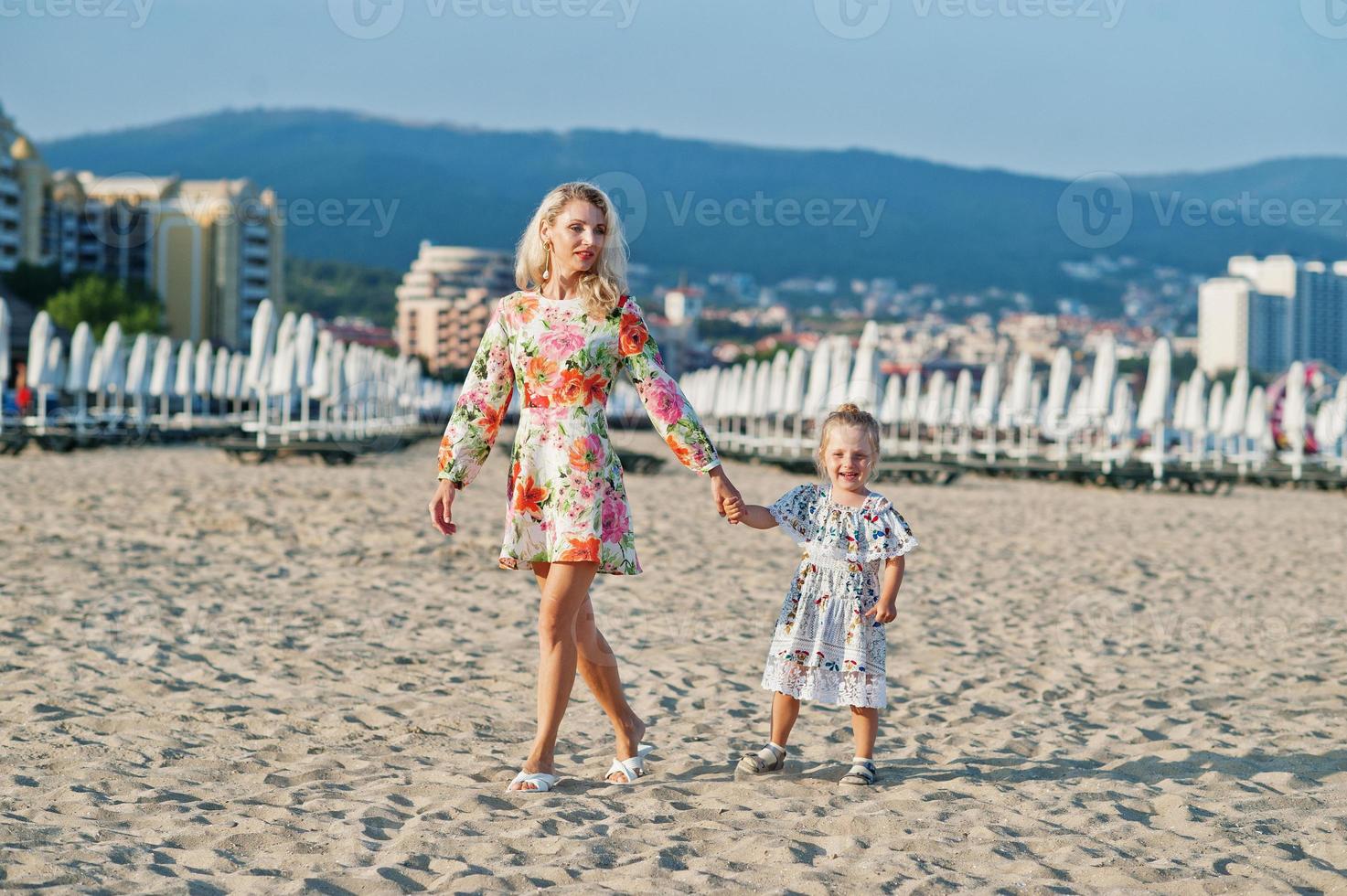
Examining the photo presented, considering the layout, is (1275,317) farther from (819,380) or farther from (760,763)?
(760,763)

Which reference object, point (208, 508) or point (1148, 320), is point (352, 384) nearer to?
point (208, 508)

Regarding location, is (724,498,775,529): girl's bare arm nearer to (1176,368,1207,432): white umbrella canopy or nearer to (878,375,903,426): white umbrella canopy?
(878,375,903,426): white umbrella canopy

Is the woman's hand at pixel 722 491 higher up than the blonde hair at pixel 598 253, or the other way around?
the blonde hair at pixel 598 253

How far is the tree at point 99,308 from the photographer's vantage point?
60.0 m

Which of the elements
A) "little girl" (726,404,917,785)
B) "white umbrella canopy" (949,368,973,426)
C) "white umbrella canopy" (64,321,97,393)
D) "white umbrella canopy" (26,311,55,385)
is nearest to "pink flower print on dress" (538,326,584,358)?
"little girl" (726,404,917,785)

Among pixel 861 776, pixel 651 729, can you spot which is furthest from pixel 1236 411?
pixel 861 776

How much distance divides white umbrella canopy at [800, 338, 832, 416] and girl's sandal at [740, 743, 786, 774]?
2205 cm

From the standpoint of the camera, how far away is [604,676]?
3916 millimetres

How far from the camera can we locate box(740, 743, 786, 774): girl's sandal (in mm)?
4121

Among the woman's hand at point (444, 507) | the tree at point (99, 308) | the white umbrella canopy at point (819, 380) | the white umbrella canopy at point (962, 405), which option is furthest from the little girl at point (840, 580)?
the tree at point (99, 308)

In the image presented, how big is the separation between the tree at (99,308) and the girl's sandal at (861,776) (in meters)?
59.8

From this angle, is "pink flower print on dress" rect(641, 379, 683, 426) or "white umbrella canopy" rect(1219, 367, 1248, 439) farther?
"white umbrella canopy" rect(1219, 367, 1248, 439)

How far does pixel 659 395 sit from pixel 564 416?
10.4 inches

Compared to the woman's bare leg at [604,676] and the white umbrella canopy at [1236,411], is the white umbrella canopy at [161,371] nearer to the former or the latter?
the white umbrella canopy at [1236,411]
